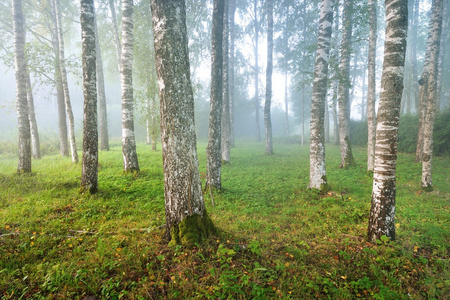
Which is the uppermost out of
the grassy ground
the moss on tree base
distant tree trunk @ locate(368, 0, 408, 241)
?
distant tree trunk @ locate(368, 0, 408, 241)

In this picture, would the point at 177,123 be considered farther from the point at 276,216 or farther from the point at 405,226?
the point at 405,226

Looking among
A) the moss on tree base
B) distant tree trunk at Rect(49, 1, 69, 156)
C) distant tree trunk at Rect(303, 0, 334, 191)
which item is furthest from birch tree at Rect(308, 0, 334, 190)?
distant tree trunk at Rect(49, 1, 69, 156)

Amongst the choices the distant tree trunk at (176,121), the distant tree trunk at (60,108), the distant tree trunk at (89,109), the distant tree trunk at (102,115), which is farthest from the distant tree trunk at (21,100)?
the distant tree trunk at (102,115)

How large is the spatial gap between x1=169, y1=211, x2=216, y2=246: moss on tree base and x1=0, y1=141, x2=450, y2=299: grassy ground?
15 cm

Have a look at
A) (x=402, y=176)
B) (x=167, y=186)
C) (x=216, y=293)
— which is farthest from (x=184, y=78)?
(x=402, y=176)

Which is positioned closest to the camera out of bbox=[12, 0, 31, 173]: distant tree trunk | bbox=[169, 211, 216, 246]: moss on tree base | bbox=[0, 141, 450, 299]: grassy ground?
bbox=[0, 141, 450, 299]: grassy ground

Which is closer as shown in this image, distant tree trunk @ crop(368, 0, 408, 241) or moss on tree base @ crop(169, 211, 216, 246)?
moss on tree base @ crop(169, 211, 216, 246)

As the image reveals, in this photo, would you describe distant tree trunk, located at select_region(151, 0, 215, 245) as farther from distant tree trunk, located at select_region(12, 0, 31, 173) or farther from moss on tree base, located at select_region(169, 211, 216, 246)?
distant tree trunk, located at select_region(12, 0, 31, 173)

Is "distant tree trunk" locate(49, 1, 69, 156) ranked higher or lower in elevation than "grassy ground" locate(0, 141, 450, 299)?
higher

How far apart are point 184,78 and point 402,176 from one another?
398 inches

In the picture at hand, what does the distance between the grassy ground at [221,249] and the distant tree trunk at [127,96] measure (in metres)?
1.78

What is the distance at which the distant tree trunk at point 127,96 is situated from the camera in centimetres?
874

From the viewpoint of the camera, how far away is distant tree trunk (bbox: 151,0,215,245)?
149 inches

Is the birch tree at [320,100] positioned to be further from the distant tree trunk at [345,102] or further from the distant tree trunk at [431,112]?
the distant tree trunk at [345,102]
